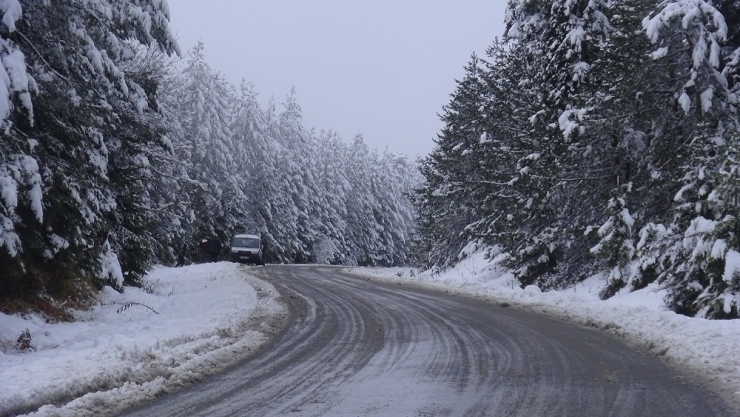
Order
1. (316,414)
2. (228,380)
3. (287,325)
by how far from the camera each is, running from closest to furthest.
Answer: (316,414) < (228,380) < (287,325)

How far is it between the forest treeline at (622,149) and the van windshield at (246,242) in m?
20.9

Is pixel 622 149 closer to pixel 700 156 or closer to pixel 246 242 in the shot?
pixel 700 156

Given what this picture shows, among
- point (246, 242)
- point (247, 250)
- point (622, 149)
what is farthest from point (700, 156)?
point (246, 242)

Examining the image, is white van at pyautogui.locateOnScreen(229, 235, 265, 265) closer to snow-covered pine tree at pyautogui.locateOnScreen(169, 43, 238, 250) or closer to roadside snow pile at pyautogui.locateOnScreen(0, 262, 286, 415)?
snow-covered pine tree at pyautogui.locateOnScreen(169, 43, 238, 250)

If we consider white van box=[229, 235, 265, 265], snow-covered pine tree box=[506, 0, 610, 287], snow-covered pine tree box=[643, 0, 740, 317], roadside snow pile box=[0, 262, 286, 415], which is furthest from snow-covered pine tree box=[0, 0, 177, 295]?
white van box=[229, 235, 265, 265]

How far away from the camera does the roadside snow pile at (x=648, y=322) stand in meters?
7.85

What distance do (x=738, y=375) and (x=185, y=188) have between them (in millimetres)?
37024

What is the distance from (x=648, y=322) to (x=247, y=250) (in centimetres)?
3223

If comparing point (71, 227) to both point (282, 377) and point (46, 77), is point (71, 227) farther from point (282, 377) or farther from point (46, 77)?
point (282, 377)

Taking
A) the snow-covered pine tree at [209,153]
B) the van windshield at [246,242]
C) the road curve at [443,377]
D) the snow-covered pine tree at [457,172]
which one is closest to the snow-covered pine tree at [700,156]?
the road curve at [443,377]

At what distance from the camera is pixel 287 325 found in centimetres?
1201

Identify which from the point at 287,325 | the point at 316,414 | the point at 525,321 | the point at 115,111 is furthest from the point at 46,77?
the point at 525,321

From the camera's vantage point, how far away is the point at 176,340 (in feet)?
30.1

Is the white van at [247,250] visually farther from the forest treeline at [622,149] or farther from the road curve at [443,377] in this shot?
the road curve at [443,377]
